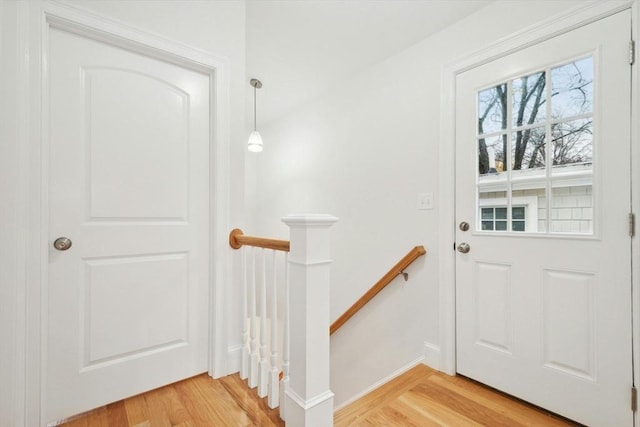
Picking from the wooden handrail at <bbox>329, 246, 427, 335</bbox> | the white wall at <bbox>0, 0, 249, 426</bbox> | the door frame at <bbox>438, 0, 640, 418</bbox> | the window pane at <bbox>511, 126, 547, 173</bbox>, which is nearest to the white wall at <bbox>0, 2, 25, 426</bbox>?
the white wall at <bbox>0, 0, 249, 426</bbox>

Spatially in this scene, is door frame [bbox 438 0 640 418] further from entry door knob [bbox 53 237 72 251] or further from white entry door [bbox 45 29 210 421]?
entry door knob [bbox 53 237 72 251]

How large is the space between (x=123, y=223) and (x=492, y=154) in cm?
210

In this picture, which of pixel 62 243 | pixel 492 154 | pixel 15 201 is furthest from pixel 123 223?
pixel 492 154

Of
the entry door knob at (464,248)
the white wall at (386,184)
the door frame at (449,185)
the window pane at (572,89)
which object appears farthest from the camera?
the white wall at (386,184)

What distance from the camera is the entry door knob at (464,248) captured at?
70.9 inches

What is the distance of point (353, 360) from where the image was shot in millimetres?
2443

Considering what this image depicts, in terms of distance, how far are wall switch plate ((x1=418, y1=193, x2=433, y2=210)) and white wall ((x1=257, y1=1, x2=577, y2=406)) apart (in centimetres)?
4

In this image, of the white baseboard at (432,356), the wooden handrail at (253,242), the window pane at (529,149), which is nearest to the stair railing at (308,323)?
the wooden handrail at (253,242)

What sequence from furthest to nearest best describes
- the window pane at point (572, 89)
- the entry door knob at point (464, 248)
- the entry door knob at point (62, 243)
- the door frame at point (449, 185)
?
the entry door knob at point (464, 248) → the door frame at point (449, 185) → the window pane at point (572, 89) → the entry door knob at point (62, 243)

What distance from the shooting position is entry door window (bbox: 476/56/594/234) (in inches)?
55.7

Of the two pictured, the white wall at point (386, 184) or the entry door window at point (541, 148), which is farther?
the white wall at point (386, 184)

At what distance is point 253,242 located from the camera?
1.55 meters

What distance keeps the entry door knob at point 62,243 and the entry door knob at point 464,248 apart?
212 cm

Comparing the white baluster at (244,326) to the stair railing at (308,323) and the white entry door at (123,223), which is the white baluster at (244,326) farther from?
the stair railing at (308,323)
